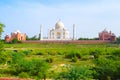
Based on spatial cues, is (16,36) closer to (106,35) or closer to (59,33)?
(59,33)

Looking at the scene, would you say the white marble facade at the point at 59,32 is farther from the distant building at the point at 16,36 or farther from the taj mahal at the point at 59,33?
the distant building at the point at 16,36

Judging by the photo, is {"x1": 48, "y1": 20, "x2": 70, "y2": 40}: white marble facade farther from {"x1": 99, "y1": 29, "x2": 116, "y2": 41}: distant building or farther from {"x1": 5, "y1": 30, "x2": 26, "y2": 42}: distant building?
{"x1": 99, "y1": 29, "x2": 116, "y2": 41}: distant building

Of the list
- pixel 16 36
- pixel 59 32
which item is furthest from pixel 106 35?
pixel 16 36

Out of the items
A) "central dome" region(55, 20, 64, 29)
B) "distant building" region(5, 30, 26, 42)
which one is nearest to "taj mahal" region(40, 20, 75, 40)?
"central dome" region(55, 20, 64, 29)

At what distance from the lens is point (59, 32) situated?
67.0 metres

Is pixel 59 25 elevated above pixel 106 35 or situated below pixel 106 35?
above

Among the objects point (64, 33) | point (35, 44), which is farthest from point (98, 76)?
point (64, 33)

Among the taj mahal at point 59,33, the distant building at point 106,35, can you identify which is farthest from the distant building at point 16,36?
the distant building at point 106,35

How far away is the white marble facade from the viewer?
67062 millimetres

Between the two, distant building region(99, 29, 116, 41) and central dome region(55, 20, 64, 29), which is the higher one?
central dome region(55, 20, 64, 29)

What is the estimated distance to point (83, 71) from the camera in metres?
10.0

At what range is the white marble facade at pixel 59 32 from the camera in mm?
67062

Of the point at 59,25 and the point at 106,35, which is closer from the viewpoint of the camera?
the point at 106,35

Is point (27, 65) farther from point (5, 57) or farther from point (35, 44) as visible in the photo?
point (35, 44)
